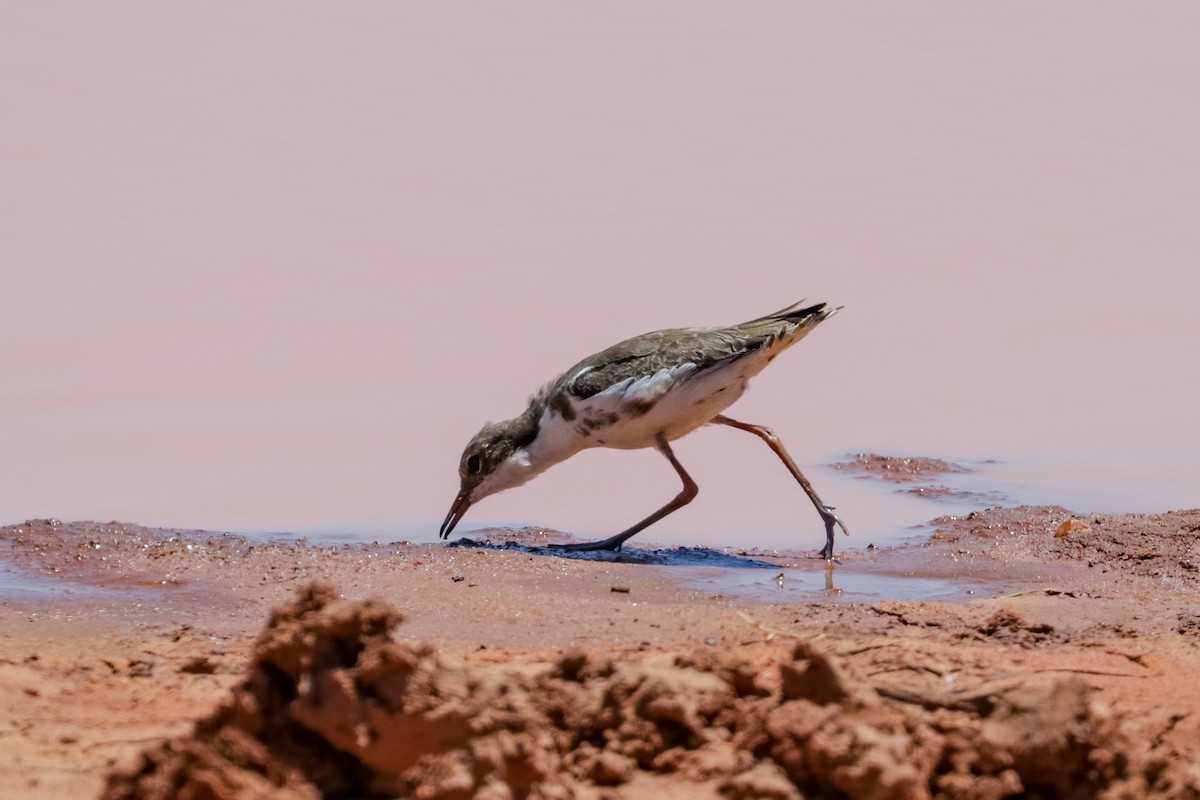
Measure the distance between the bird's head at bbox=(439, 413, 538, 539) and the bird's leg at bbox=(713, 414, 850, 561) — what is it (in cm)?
149

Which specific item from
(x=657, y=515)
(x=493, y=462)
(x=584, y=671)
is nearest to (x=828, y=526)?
(x=657, y=515)

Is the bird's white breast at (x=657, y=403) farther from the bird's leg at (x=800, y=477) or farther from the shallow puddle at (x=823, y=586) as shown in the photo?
the shallow puddle at (x=823, y=586)

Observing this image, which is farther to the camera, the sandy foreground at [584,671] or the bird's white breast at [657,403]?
the bird's white breast at [657,403]

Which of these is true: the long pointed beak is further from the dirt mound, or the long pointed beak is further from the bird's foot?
the dirt mound

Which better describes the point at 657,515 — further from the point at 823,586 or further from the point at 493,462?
the point at 823,586

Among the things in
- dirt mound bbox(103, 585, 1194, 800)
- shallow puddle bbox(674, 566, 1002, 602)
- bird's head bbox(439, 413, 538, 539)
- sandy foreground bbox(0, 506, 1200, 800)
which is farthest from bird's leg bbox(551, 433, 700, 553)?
dirt mound bbox(103, 585, 1194, 800)

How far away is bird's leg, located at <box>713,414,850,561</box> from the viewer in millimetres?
10097

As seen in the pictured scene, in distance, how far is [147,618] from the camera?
7.30 metres

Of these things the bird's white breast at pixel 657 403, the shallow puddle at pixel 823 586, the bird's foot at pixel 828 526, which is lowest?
the shallow puddle at pixel 823 586

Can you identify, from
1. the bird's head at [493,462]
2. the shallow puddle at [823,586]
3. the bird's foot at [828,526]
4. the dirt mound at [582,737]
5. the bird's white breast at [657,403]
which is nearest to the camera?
the dirt mound at [582,737]

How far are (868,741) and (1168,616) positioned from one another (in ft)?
13.1

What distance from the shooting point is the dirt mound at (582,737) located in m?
3.79

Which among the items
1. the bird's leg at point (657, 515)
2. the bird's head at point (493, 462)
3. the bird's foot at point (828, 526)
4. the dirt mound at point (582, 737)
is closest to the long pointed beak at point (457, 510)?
the bird's head at point (493, 462)

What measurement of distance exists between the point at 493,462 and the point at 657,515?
4.35 ft
